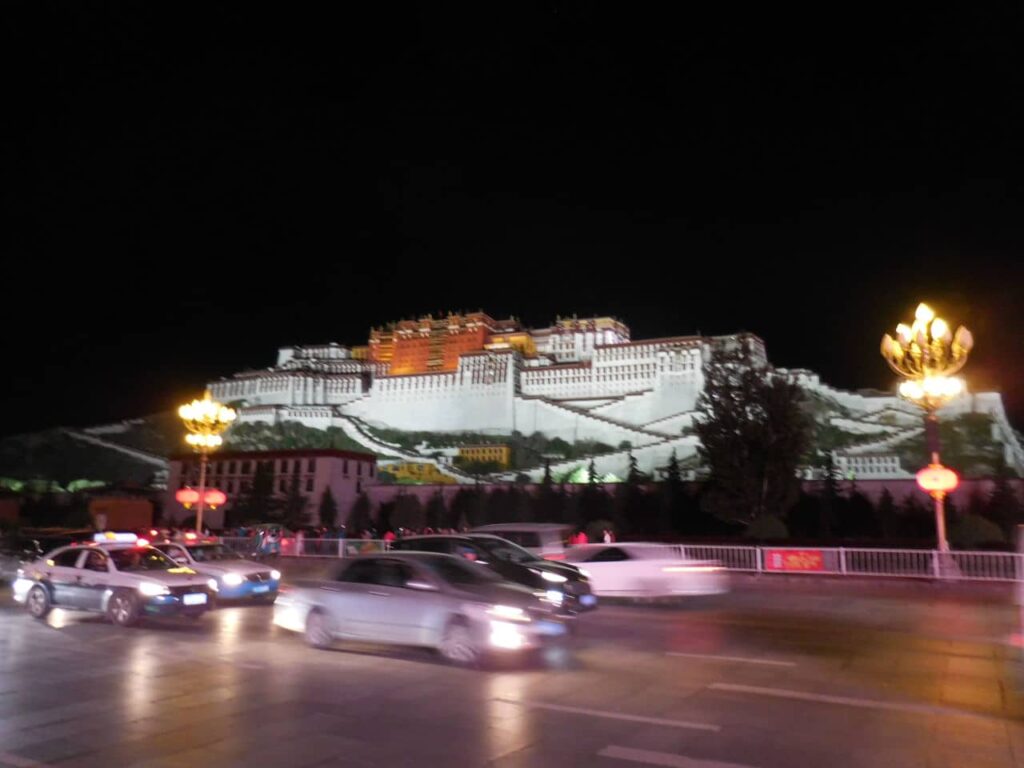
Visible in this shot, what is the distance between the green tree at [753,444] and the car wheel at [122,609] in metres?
21.2

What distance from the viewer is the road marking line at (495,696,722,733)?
6.25 m

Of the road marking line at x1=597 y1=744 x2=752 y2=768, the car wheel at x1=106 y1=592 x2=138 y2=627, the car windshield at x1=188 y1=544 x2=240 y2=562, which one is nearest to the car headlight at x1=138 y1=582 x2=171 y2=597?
the car wheel at x1=106 y1=592 x2=138 y2=627

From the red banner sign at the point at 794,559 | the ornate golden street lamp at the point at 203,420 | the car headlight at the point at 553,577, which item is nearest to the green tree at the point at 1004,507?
the red banner sign at the point at 794,559

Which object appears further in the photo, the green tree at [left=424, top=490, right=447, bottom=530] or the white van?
the green tree at [left=424, top=490, right=447, bottom=530]

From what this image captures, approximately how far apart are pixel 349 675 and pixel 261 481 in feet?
151

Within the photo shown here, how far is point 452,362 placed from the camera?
111812 millimetres

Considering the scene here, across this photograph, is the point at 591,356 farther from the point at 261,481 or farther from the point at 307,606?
the point at 307,606

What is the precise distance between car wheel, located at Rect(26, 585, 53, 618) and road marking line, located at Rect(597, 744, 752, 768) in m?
10.9

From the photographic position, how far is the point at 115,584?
1191cm

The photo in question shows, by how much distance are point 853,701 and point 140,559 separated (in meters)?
10.8

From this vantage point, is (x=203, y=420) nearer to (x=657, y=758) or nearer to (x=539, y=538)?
(x=539, y=538)

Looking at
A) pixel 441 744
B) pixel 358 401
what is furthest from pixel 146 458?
pixel 441 744

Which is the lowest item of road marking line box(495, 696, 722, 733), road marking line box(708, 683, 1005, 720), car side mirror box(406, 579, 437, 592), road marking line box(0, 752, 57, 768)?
road marking line box(0, 752, 57, 768)

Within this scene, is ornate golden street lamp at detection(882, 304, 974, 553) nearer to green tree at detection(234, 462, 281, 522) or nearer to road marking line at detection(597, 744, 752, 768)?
road marking line at detection(597, 744, 752, 768)
